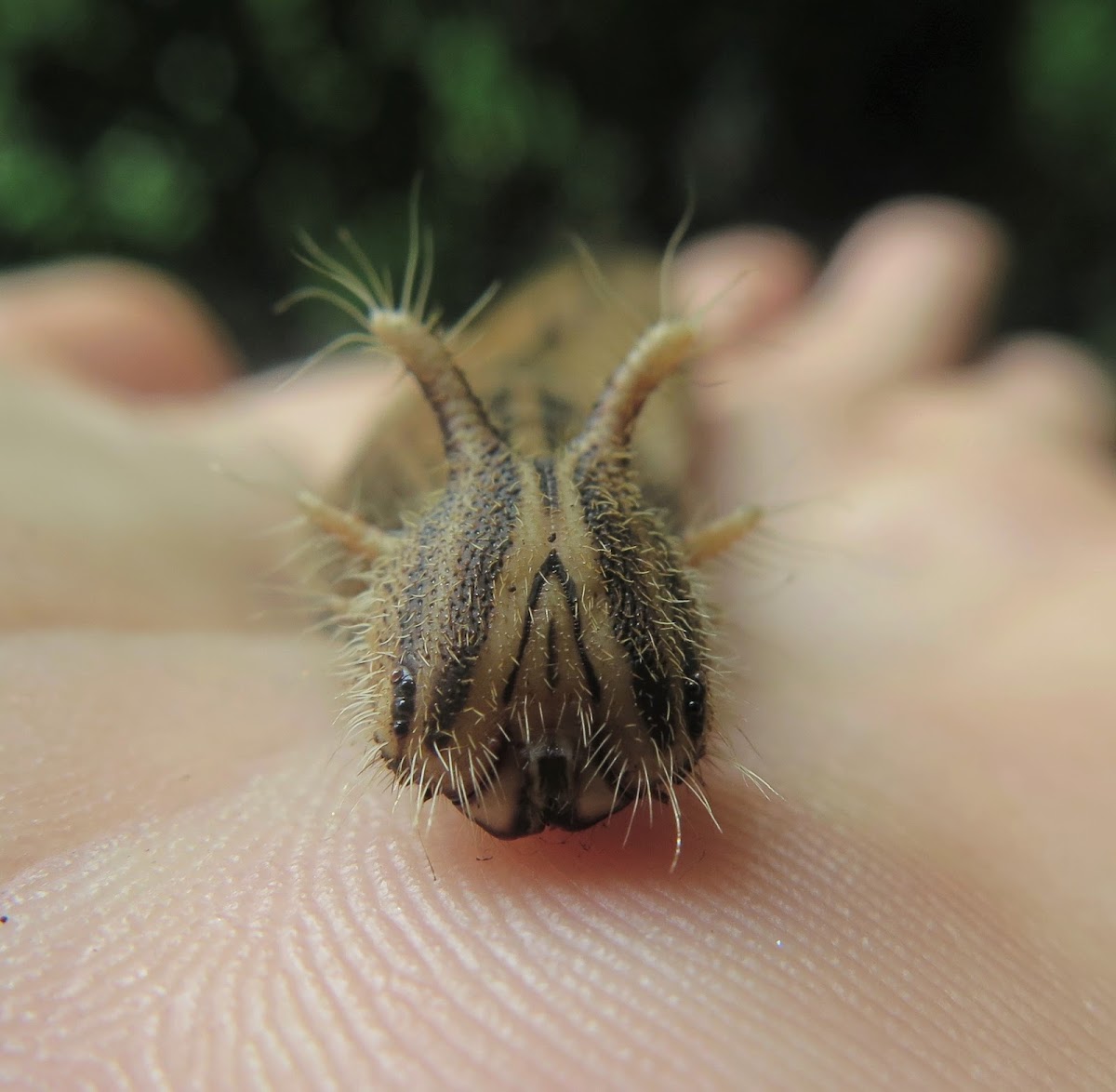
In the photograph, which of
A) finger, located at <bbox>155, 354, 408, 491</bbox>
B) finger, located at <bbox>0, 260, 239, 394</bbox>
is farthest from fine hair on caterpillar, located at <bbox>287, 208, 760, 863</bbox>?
finger, located at <bbox>0, 260, 239, 394</bbox>

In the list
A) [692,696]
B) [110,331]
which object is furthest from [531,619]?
[110,331]

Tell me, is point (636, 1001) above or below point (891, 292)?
below

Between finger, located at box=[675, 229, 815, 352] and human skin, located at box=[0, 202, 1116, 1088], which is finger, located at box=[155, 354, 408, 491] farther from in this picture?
finger, located at box=[675, 229, 815, 352]

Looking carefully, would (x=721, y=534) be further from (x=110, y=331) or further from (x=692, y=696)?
(x=110, y=331)

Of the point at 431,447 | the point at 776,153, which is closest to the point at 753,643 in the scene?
the point at 431,447

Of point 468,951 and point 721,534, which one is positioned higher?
point 721,534

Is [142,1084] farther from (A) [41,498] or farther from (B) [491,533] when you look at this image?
(A) [41,498]
